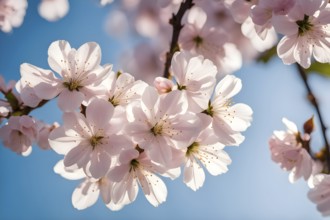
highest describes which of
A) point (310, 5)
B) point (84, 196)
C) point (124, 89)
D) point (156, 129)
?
point (310, 5)

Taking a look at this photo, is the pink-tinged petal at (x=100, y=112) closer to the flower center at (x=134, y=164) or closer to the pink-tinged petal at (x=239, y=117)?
the flower center at (x=134, y=164)

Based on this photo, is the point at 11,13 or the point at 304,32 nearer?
the point at 304,32

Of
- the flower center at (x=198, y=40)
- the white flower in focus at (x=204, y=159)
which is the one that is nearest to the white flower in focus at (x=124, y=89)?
the white flower in focus at (x=204, y=159)

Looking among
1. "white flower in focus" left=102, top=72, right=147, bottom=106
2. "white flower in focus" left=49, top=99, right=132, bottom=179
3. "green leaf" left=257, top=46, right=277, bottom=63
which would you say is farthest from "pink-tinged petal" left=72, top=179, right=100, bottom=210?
"green leaf" left=257, top=46, right=277, bottom=63

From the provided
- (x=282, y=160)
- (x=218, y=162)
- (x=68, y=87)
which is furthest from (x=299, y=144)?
(x=68, y=87)

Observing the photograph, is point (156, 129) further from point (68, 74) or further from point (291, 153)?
point (291, 153)

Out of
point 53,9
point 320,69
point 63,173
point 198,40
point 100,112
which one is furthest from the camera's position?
point 320,69

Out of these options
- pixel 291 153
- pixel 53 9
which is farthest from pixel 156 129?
pixel 53 9

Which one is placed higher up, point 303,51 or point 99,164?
point 303,51
